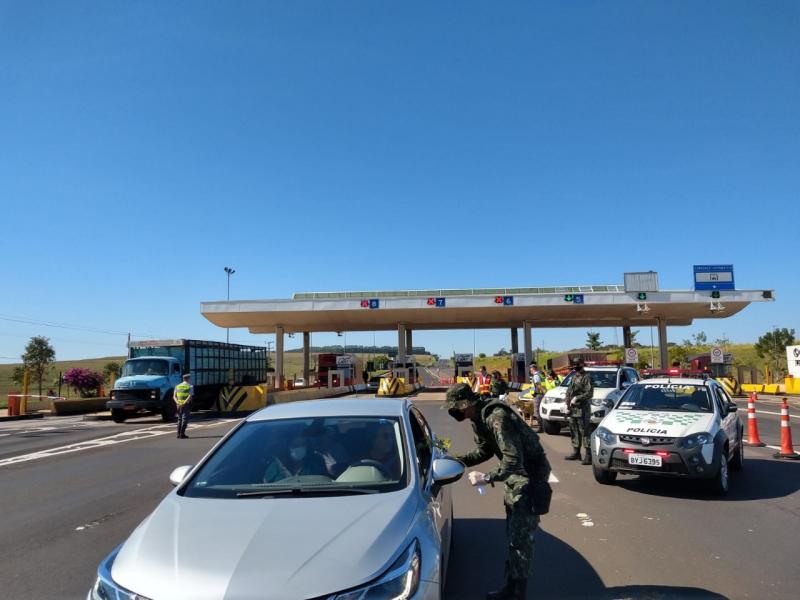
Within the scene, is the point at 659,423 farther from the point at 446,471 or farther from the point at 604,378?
the point at 604,378

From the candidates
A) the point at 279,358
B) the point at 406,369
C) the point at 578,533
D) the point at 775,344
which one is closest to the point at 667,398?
the point at 578,533

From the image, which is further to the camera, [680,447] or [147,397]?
[147,397]

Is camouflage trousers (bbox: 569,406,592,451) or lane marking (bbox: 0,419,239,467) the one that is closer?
camouflage trousers (bbox: 569,406,592,451)

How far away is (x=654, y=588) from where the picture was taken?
4.54m

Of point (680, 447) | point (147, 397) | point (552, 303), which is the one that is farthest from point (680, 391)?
point (552, 303)

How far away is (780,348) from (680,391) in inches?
2476

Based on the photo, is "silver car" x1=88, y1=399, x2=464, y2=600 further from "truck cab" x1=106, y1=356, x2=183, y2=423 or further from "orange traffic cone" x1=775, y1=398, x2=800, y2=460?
"truck cab" x1=106, y1=356, x2=183, y2=423

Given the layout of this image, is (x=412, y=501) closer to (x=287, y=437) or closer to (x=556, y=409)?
(x=287, y=437)

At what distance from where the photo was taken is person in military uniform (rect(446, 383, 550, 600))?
402 centimetres

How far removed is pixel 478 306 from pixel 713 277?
14.4 m

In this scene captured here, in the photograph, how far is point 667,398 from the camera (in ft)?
30.7

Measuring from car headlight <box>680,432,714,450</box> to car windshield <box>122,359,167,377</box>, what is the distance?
19247 millimetres

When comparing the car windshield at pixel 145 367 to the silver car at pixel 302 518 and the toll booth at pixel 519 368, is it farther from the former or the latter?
the toll booth at pixel 519 368

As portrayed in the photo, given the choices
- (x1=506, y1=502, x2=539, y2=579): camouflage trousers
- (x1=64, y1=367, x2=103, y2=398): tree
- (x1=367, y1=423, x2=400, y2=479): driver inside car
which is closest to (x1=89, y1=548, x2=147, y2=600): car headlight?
(x1=367, y1=423, x2=400, y2=479): driver inside car
